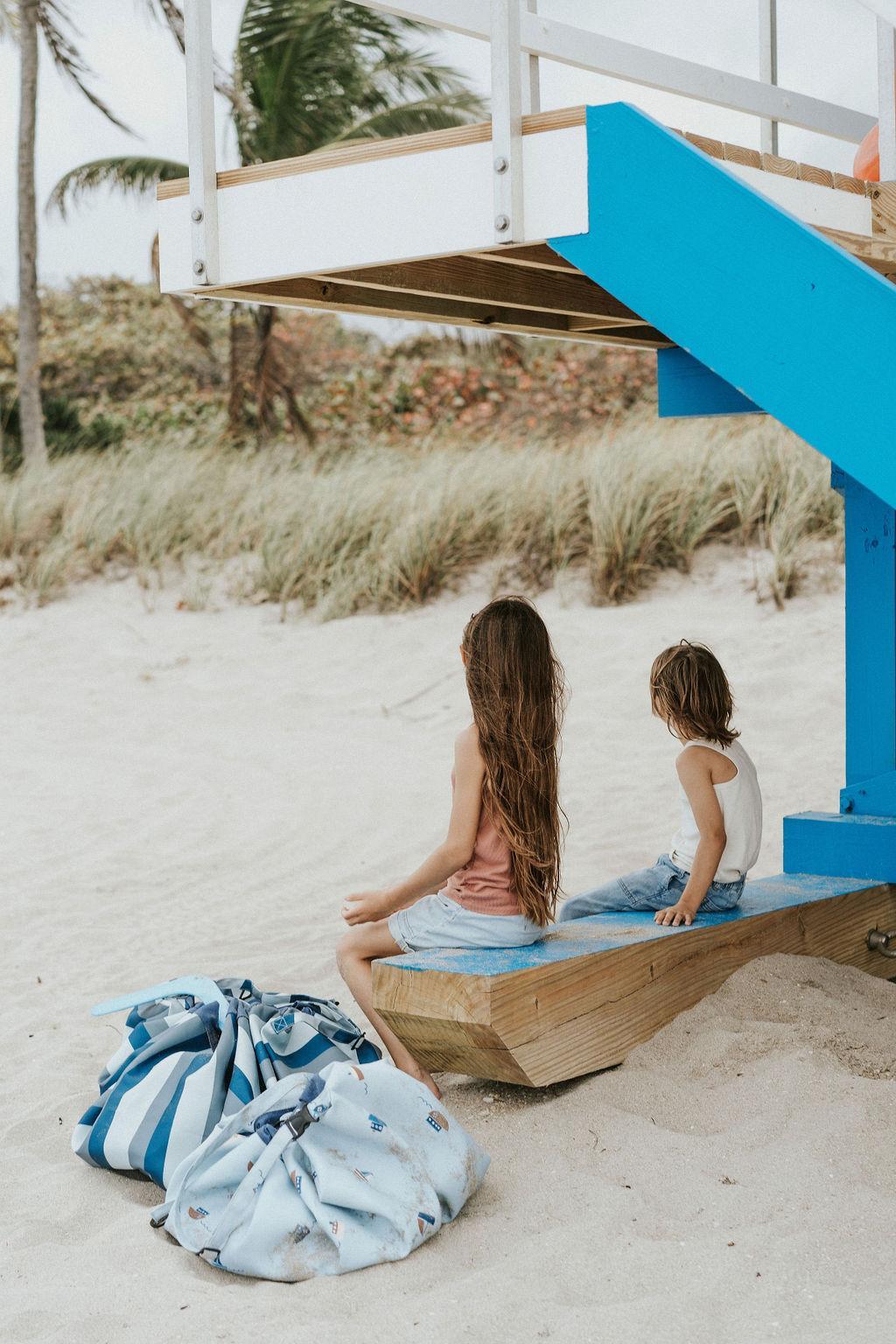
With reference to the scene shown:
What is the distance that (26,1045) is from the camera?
13.0 feet

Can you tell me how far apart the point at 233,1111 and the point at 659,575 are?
675 centimetres

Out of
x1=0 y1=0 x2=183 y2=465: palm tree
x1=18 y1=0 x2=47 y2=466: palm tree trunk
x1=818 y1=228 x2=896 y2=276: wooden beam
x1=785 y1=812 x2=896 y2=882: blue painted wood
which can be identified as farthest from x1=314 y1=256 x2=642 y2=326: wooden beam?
x1=18 y1=0 x2=47 y2=466: palm tree trunk

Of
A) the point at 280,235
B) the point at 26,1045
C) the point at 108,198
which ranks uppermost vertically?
the point at 108,198

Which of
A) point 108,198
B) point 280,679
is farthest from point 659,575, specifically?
point 108,198

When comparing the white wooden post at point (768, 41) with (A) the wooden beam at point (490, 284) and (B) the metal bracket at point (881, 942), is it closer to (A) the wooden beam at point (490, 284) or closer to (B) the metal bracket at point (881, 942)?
(A) the wooden beam at point (490, 284)

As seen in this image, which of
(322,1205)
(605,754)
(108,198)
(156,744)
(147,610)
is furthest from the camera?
(108,198)

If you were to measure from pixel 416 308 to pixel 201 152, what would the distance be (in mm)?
1222

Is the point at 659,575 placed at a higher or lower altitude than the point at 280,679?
higher

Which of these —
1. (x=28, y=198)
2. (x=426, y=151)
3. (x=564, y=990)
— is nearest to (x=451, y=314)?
(x=426, y=151)

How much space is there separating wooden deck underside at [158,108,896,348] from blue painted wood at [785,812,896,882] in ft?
5.51

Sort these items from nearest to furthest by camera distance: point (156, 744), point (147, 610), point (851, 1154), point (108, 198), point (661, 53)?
point (851, 1154) → point (661, 53) → point (156, 744) → point (147, 610) → point (108, 198)

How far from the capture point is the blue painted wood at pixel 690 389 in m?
4.78

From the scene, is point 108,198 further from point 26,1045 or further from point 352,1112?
point 352,1112

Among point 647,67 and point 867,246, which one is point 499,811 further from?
point 647,67
